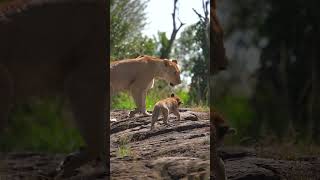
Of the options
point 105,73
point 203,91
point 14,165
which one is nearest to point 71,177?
point 14,165

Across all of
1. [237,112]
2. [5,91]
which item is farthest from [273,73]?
[5,91]

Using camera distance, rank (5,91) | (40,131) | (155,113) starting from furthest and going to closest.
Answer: (40,131) → (155,113) → (5,91)

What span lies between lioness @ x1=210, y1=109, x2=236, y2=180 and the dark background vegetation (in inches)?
2.9

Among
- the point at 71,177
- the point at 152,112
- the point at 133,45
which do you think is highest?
the point at 133,45

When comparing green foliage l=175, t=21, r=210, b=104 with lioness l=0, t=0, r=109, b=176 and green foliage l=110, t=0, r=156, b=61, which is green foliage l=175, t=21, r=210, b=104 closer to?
green foliage l=110, t=0, r=156, b=61

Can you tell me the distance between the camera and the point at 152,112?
535 centimetres

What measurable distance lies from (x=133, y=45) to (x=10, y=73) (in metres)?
1.00

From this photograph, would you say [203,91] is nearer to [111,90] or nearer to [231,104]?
[231,104]

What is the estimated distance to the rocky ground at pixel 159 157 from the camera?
17.4 ft

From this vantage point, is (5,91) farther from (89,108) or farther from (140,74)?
(140,74)

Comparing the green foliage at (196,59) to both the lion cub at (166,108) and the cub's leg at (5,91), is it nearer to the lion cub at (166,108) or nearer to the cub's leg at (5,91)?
the lion cub at (166,108)

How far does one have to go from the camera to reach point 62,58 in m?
5.28

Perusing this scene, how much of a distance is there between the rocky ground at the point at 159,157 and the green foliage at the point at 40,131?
0.26 feet

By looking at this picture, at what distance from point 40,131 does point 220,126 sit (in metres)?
1.41
